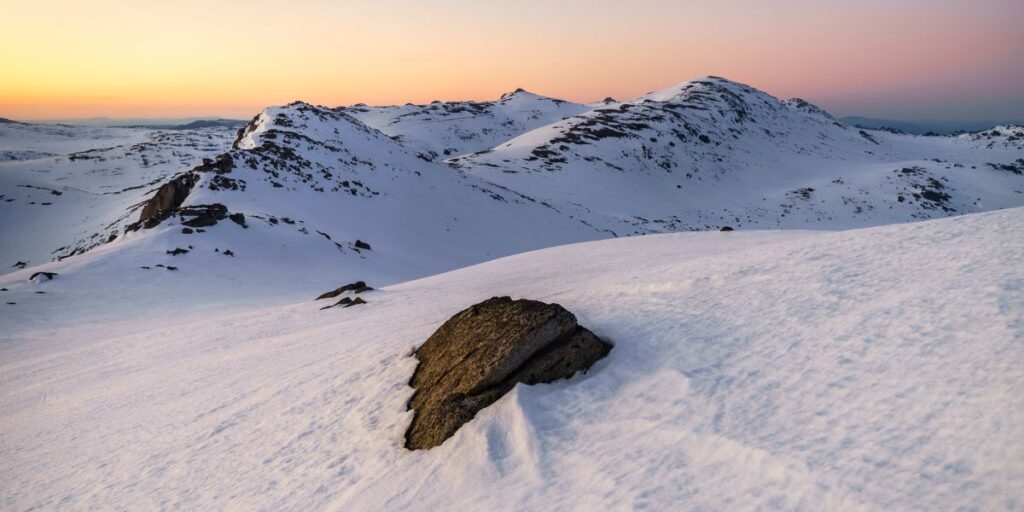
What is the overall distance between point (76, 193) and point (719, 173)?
105 metres

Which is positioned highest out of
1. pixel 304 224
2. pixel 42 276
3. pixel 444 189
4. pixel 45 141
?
pixel 45 141

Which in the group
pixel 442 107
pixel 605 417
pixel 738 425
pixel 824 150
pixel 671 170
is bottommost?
pixel 605 417

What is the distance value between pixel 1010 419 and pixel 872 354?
72.7 inches

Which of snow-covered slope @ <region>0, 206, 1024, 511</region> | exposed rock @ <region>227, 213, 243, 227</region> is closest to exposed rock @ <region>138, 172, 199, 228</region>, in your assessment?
exposed rock @ <region>227, 213, 243, 227</region>

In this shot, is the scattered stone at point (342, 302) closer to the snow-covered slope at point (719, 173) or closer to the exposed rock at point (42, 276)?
the exposed rock at point (42, 276)

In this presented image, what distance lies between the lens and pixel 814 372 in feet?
23.1

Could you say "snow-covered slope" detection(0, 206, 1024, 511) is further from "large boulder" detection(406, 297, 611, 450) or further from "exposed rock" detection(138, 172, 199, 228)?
"exposed rock" detection(138, 172, 199, 228)

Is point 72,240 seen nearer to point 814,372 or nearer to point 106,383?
point 106,383

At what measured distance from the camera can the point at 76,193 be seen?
69438mm

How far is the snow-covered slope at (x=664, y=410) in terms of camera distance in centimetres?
543

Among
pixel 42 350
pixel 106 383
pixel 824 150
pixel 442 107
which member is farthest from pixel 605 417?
pixel 442 107

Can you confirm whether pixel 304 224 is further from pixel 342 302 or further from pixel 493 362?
pixel 493 362

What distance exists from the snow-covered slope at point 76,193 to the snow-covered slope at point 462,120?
47.9 m

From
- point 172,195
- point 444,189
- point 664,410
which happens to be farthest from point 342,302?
point 444,189
